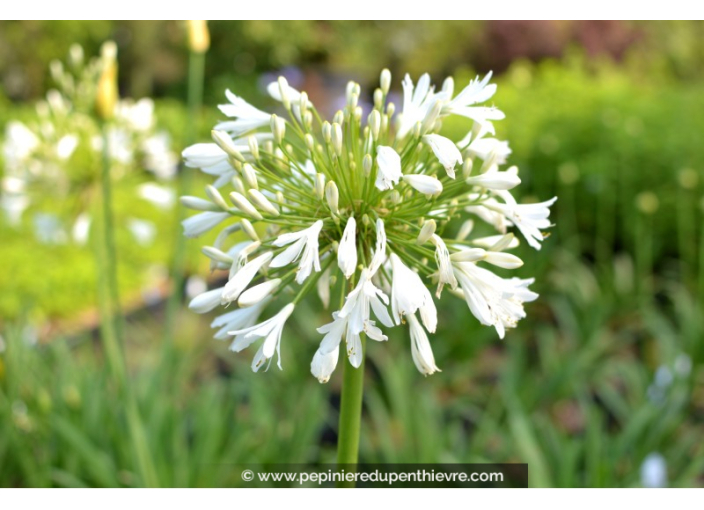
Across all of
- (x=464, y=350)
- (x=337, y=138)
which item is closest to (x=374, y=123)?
(x=337, y=138)

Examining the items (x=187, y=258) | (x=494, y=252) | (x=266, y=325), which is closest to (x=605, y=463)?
(x=494, y=252)

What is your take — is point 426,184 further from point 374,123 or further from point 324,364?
point 324,364

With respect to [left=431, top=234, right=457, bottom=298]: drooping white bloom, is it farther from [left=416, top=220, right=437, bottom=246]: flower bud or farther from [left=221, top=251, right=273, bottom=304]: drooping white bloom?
[left=221, top=251, right=273, bottom=304]: drooping white bloom

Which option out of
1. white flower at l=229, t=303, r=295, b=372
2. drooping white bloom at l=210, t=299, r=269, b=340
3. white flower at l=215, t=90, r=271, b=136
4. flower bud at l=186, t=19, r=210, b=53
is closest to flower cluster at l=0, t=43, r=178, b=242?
flower bud at l=186, t=19, r=210, b=53

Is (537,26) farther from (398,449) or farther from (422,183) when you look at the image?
(422,183)

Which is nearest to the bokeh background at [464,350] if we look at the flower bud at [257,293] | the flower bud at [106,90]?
the flower bud at [106,90]
